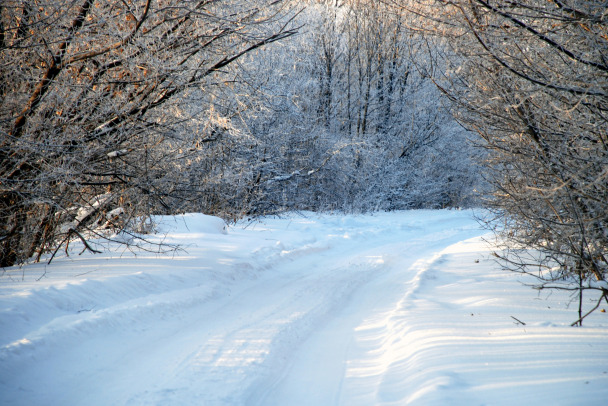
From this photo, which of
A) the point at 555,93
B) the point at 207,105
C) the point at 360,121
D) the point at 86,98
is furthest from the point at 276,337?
the point at 360,121

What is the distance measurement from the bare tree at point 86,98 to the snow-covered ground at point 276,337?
90 centimetres

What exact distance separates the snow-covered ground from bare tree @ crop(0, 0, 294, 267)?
2.96 feet

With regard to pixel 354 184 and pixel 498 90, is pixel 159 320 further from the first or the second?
pixel 354 184

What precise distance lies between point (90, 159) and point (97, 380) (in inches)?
137

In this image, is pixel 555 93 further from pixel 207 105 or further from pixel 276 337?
pixel 207 105

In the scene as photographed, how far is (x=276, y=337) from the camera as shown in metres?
4.56

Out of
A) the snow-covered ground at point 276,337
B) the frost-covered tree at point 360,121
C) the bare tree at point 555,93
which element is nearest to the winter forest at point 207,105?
the bare tree at point 555,93

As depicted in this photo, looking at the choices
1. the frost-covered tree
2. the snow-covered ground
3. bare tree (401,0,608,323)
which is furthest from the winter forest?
the frost-covered tree

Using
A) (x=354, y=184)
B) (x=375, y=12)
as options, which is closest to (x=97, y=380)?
(x=354, y=184)

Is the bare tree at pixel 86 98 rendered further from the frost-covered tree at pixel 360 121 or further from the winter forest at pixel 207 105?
the frost-covered tree at pixel 360 121

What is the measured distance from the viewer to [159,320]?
4.90 metres

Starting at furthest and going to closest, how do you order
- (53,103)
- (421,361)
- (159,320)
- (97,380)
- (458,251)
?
1. (458,251)
2. (53,103)
3. (159,320)
4. (421,361)
5. (97,380)

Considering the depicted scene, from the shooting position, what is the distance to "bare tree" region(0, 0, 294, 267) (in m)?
5.30

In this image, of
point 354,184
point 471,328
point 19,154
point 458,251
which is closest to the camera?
point 471,328
